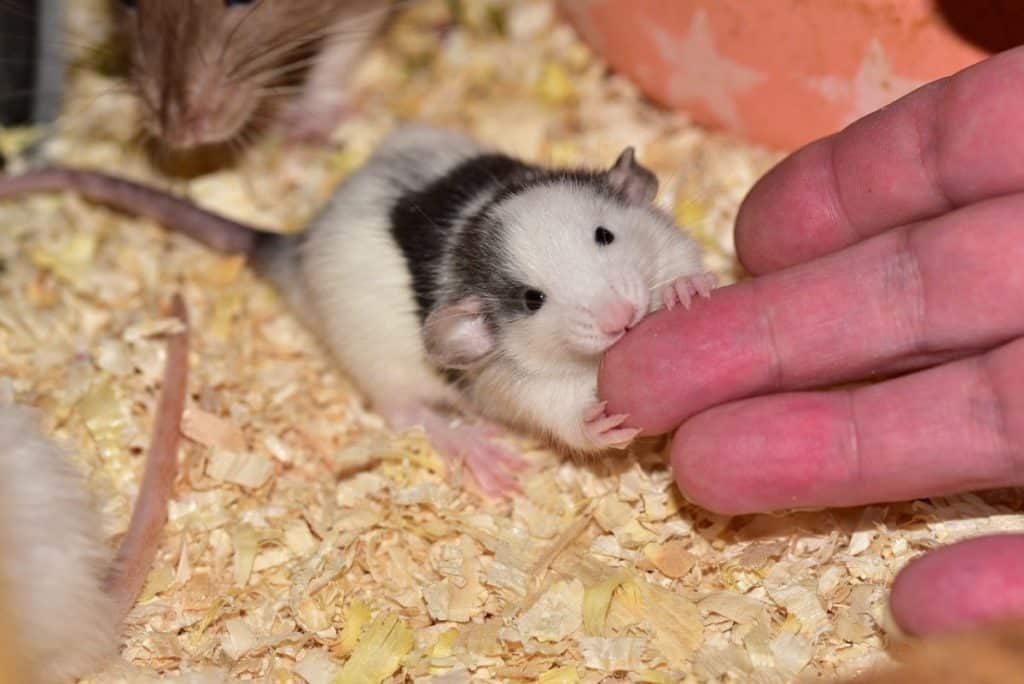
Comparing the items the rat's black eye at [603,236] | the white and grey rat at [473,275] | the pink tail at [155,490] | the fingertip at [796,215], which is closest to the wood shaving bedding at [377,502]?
the pink tail at [155,490]

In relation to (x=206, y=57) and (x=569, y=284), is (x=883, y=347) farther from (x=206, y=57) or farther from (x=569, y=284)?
(x=206, y=57)

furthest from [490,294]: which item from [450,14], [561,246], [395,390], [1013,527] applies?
[450,14]

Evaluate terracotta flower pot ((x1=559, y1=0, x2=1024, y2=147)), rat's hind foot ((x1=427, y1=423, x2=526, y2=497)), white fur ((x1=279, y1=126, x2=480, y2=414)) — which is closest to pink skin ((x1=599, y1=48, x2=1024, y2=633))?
terracotta flower pot ((x1=559, y1=0, x2=1024, y2=147))

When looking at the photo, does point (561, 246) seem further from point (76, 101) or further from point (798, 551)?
point (76, 101)

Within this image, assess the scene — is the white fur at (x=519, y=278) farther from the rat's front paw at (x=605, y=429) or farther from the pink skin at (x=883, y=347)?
the pink skin at (x=883, y=347)

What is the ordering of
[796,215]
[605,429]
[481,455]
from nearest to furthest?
[605,429]
[796,215]
[481,455]

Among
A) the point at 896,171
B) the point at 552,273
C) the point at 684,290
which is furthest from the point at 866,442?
the point at 552,273

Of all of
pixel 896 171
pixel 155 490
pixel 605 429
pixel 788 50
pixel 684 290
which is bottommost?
pixel 155 490
